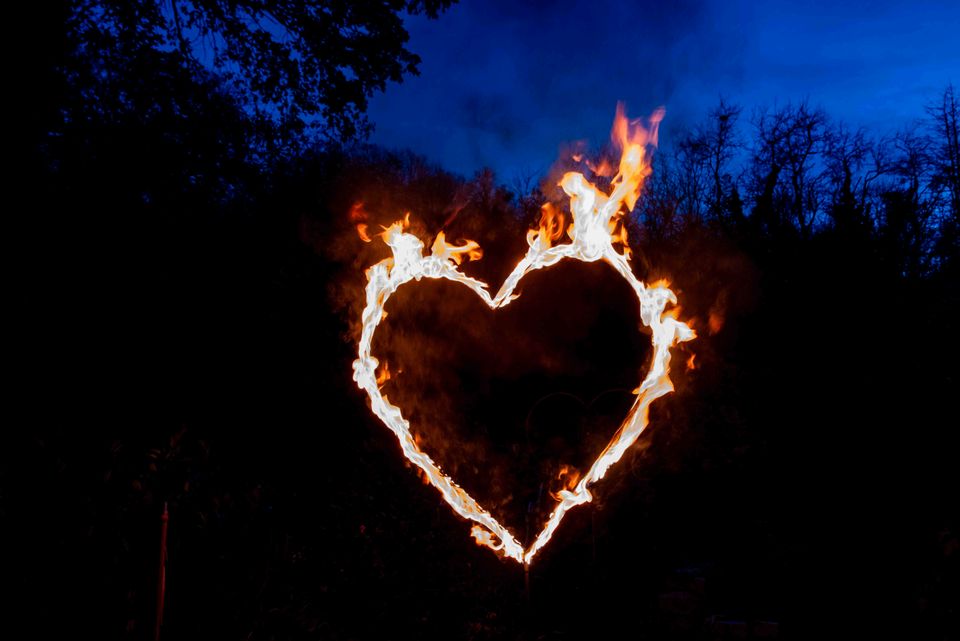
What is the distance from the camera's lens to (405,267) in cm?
631

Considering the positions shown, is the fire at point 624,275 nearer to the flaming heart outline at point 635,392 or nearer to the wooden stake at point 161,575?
the flaming heart outline at point 635,392

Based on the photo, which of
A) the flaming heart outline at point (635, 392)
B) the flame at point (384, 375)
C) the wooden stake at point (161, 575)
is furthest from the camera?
the flame at point (384, 375)

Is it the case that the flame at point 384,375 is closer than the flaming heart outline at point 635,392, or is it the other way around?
the flaming heart outline at point 635,392

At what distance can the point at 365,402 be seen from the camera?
731 centimetres

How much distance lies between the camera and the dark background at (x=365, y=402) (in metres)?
4.20

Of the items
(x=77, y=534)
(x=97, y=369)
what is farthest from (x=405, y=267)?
(x=77, y=534)

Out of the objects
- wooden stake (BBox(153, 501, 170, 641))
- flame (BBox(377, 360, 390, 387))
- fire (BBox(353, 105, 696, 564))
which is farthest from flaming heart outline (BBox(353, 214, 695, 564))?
wooden stake (BBox(153, 501, 170, 641))

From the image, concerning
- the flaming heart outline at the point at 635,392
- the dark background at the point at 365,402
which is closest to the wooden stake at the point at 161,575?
the dark background at the point at 365,402

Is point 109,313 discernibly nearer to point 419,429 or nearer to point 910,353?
point 419,429

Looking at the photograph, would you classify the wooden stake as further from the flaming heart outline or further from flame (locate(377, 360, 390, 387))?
flame (locate(377, 360, 390, 387))

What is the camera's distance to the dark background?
4.20m

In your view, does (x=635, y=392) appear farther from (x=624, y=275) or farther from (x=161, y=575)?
(x=161, y=575)

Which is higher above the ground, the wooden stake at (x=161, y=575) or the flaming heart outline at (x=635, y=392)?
the flaming heart outline at (x=635, y=392)

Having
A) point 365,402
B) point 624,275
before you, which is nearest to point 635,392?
point 624,275
